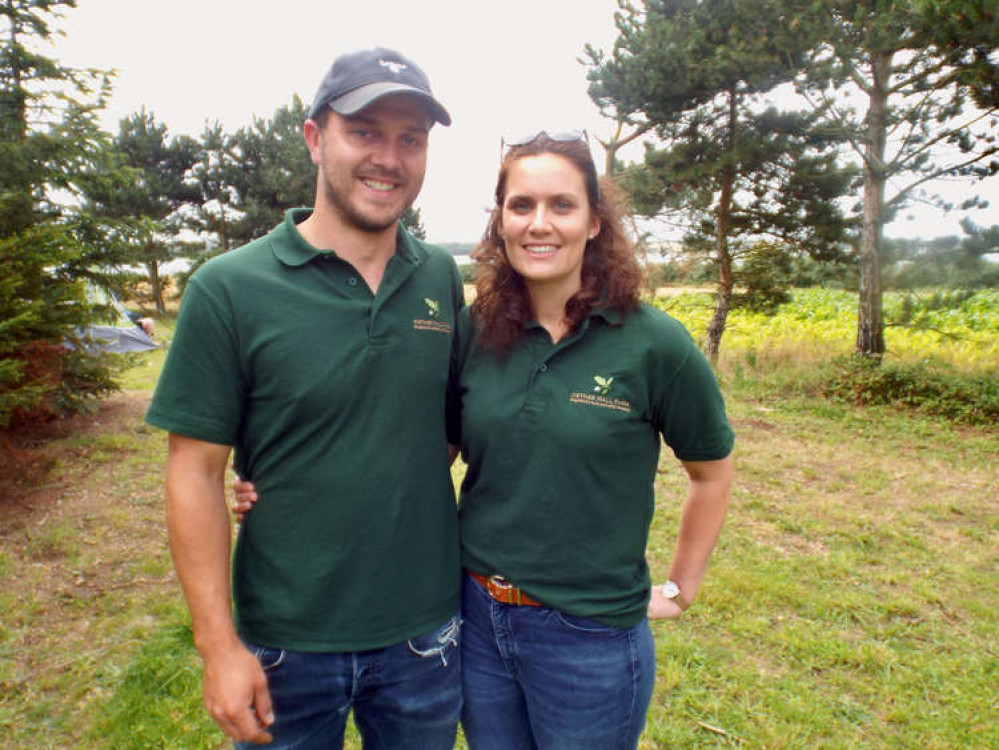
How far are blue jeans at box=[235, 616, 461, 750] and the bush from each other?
8885 millimetres

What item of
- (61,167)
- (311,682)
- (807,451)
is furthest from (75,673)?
(807,451)

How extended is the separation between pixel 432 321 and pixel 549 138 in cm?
61

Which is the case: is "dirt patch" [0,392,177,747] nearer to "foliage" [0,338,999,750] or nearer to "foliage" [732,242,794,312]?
"foliage" [0,338,999,750]

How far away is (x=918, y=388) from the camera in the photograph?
8.78 m

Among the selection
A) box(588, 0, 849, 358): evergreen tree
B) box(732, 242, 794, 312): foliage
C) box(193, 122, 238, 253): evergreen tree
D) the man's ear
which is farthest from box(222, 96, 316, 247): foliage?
the man's ear

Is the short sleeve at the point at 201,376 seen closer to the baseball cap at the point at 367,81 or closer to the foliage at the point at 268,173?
the baseball cap at the point at 367,81

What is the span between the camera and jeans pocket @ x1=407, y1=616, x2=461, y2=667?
5.47 feet

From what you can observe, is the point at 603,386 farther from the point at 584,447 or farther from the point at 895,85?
the point at 895,85

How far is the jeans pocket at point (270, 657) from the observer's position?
1.57 m

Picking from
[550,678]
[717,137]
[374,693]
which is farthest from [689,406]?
[717,137]

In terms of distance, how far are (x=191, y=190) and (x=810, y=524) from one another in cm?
2540

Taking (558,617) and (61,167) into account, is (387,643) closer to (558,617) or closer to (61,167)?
(558,617)

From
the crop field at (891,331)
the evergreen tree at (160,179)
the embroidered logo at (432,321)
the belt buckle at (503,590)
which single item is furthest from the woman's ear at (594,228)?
the evergreen tree at (160,179)

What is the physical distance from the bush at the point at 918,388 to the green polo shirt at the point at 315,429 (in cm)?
900
